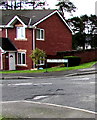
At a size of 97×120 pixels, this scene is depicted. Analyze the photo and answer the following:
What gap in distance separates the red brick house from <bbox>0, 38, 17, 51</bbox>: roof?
0.29 m

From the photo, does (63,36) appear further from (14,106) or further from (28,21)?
(14,106)

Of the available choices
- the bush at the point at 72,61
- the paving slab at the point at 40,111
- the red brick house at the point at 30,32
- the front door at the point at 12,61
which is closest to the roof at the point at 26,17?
the red brick house at the point at 30,32

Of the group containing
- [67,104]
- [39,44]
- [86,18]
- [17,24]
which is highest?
[86,18]

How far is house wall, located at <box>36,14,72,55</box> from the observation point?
97.8ft

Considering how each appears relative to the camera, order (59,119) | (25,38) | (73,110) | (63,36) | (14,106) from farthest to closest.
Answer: (63,36)
(25,38)
(14,106)
(73,110)
(59,119)

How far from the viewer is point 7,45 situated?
2888 cm

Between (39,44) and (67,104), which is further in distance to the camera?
(39,44)

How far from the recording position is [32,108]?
8312mm

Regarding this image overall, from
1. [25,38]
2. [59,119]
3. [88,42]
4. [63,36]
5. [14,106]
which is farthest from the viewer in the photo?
[88,42]

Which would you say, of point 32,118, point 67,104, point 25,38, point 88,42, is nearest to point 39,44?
point 25,38

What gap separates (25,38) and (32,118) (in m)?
22.0

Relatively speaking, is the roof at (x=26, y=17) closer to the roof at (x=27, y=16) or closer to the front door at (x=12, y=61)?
the roof at (x=27, y=16)

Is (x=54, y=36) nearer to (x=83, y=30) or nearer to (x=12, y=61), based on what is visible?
(x=12, y=61)

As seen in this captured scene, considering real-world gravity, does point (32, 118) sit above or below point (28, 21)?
below
